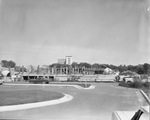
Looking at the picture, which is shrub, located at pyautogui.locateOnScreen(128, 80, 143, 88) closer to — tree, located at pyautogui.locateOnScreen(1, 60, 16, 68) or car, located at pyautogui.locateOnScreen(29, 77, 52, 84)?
car, located at pyautogui.locateOnScreen(29, 77, 52, 84)

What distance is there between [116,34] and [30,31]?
1.47m

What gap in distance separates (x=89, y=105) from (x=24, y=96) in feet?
4.16

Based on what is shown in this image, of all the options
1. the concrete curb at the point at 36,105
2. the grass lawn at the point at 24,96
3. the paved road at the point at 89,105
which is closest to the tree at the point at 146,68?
the paved road at the point at 89,105

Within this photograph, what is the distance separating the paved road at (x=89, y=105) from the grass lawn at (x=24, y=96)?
0.12m

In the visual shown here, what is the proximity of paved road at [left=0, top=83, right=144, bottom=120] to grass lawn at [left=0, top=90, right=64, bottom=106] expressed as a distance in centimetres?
12

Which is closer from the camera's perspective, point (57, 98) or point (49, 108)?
point (49, 108)

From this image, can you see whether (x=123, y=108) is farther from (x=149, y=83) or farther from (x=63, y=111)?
(x=63, y=111)

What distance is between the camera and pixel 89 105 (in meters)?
3.31

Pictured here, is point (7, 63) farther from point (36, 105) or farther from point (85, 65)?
point (85, 65)

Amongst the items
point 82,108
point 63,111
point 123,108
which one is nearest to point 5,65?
point 63,111

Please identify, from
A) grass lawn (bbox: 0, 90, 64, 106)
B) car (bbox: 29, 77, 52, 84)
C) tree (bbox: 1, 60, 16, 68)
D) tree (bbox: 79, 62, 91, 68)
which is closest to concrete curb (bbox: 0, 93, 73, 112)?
grass lawn (bbox: 0, 90, 64, 106)

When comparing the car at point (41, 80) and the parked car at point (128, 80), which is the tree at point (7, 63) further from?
the parked car at point (128, 80)

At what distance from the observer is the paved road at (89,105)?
2859 mm

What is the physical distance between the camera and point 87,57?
10.6 ft
